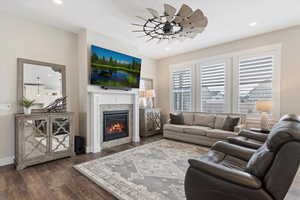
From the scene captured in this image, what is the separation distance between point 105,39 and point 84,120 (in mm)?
2171

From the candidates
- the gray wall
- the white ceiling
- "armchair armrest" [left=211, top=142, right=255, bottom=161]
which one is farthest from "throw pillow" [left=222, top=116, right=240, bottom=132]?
the gray wall

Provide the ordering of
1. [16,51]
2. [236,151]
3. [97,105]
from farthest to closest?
[97,105]
[16,51]
[236,151]

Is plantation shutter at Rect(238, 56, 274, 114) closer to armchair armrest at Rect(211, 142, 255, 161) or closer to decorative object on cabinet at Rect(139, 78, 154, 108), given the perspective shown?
armchair armrest at Rect(211, 142, 255, 161)

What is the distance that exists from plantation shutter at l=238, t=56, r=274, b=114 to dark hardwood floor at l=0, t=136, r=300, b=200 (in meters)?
2.14

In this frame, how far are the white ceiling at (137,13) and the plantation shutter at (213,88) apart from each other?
1.13 metres

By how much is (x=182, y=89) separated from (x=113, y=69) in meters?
2.77

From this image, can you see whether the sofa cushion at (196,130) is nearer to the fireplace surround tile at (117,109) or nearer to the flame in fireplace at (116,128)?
the fireplace surround tile at (117,109)

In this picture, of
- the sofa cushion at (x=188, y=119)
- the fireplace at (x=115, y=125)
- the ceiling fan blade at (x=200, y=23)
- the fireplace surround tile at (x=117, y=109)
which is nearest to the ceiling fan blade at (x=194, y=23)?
the ceiling fan blade at (x=200, y=23)

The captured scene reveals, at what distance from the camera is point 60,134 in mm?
3256

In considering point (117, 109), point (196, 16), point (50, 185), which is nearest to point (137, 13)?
point (196, 16)

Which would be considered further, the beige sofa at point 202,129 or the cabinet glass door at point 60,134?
the beige sofa at point 202,129

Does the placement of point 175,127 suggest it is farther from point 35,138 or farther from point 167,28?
point 35,138

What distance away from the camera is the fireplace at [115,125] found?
4.05m

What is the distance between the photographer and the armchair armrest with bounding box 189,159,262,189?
1.19 m
